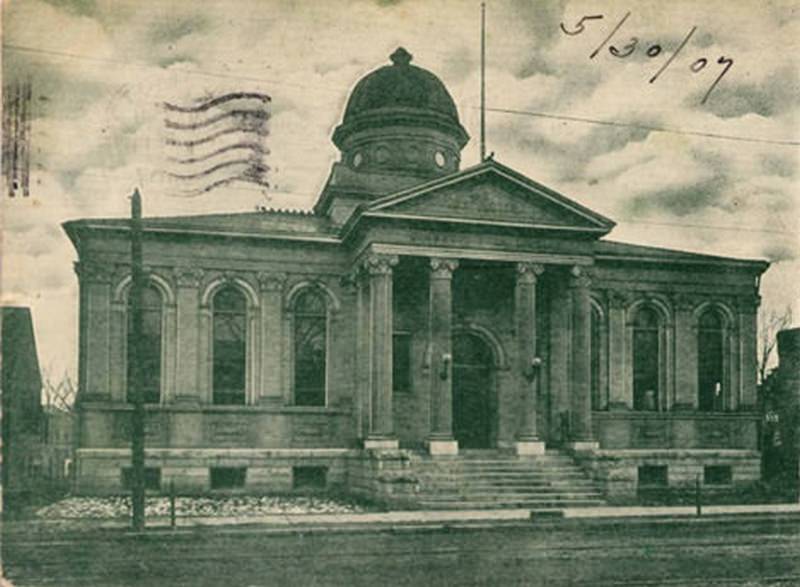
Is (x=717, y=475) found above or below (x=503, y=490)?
below

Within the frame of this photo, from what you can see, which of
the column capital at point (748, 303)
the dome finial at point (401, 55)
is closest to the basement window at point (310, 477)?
the dome finial at point (401, 55)

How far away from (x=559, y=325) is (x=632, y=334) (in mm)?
3610

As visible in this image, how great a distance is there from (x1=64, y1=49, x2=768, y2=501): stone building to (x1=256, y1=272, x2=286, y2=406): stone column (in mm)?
57

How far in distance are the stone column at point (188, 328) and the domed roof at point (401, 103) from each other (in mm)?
8747

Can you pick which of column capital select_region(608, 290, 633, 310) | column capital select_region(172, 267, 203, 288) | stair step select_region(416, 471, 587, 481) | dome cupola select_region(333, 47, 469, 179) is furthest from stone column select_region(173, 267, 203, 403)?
column capital select_region(608, 290, 633, 310)

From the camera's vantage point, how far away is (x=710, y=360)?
101 ft

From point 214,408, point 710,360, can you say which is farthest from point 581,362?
point 214,408

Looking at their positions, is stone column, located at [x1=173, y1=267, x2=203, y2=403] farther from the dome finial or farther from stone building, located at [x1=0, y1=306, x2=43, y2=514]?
the dome finial

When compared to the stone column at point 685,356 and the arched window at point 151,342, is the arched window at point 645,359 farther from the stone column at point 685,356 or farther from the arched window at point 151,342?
A: the arched window at point 151,342

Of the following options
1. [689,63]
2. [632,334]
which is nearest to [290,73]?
[689,63]

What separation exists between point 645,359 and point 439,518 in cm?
1151

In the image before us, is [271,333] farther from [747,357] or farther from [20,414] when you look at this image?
[747,357]

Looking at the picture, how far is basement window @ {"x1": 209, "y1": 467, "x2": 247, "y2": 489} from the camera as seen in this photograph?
26641mm

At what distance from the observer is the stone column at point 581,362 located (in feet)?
87.5
